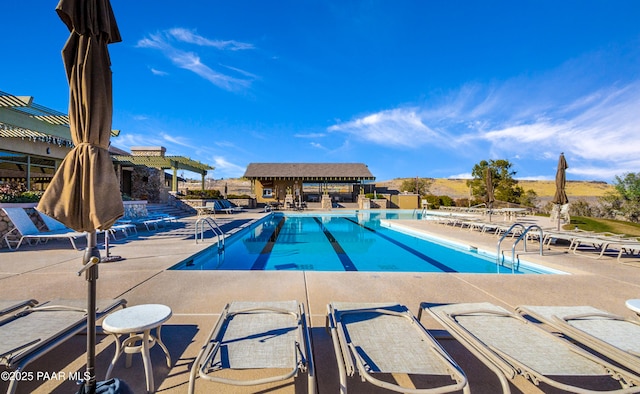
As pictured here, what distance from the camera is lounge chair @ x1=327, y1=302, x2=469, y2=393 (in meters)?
1.63

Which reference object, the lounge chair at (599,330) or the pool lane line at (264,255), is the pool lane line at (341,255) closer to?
the pool lane line at (264,255)

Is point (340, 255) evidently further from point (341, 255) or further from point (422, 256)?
point (422, 256)

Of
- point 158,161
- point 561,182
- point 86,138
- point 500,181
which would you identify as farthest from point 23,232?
point 500,181

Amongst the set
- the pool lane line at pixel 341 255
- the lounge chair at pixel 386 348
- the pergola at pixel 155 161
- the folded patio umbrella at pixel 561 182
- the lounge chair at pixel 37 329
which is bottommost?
the pool lane line at pixel 341 255

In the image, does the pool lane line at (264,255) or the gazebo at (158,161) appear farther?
the gazebo at (158,161)

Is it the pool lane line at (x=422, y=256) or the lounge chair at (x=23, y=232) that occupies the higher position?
the lounge chair at (x=23, y=232)

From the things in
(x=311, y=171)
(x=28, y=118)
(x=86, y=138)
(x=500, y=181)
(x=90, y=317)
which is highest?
(x=311, y=171)

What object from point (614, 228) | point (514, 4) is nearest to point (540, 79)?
point (514, 4)

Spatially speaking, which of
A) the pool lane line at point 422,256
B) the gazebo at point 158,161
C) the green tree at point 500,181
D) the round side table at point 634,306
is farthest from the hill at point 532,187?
the round side table at point 634,306

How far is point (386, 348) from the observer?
193 centimetres

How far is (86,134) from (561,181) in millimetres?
12286

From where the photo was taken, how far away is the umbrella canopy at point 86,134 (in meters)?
1.74

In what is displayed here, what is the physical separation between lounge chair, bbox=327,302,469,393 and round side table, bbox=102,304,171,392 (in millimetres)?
1277

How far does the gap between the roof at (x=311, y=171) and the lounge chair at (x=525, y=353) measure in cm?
2587
